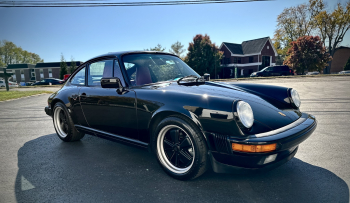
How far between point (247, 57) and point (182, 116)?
43680 mm

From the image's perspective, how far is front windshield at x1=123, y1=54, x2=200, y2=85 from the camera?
116 inches

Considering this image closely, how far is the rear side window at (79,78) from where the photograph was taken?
12.1ft

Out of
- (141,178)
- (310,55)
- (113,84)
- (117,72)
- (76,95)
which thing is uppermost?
(310,55)

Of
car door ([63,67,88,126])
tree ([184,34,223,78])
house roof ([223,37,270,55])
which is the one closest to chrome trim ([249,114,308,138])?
car door ([63,67,88,126])

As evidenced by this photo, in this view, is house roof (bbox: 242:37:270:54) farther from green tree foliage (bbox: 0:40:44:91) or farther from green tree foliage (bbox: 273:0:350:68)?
green tree foliage (bbox: 0:40:44:91)

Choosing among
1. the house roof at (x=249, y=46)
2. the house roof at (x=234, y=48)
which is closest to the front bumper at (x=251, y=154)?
the house roof at (x=249, y=46)

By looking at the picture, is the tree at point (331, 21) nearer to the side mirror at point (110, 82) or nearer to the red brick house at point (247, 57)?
the red brick house at point (247, 57)

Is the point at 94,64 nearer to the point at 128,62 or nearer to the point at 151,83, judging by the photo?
the point at 128,62

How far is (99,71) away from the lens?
11.3 ft

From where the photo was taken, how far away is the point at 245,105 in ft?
7.09

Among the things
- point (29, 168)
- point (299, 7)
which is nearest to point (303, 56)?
point (299, 7)

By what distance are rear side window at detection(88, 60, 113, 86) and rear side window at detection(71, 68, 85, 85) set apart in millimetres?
193

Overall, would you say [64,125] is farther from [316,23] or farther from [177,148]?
[316,23]

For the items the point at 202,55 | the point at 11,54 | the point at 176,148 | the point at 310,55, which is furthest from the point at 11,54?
the point at 176,148
